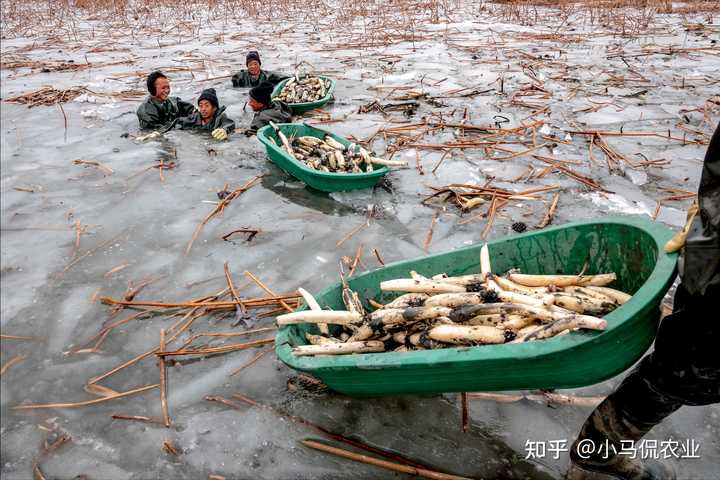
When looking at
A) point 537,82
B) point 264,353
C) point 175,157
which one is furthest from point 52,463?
point 537,82

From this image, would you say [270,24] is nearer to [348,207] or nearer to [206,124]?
[206,124]

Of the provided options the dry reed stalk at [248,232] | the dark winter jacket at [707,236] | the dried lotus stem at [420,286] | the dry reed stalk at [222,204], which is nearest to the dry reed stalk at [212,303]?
the dry reed stalk at [222,204]

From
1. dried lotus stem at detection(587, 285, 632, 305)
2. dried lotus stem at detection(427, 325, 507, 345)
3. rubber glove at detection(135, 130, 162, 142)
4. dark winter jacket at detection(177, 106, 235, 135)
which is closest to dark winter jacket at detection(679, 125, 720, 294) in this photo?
dried lotus stem at detection(587, 285, 632, 305)

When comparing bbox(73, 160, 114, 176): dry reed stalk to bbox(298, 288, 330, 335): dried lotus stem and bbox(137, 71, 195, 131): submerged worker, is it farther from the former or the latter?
bbox(298, 288, 330, 335): dried lotus stem

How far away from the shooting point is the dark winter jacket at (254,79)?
760 centimetres

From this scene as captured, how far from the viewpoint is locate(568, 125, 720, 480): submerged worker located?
4.91ft

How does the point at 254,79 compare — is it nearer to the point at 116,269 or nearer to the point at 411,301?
the point at 116,269

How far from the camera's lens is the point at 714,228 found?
1.46 meters

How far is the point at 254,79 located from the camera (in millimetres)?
7980

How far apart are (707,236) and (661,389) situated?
0.61 metres

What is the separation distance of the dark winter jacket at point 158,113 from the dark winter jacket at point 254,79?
5.35 feet

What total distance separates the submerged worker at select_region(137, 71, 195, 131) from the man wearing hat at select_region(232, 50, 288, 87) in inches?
62.6

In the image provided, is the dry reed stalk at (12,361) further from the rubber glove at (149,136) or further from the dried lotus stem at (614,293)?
the rubber glove at (149,136)

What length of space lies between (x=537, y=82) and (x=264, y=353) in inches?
272
